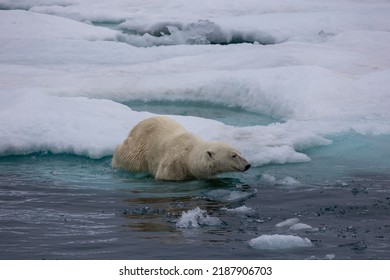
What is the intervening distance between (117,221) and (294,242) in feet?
5.03

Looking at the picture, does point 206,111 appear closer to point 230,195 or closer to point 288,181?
point 288,181

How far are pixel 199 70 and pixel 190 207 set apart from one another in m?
6.36

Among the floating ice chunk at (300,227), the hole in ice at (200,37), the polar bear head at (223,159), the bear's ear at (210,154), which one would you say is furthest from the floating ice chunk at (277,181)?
the hole in ice at (200,37)

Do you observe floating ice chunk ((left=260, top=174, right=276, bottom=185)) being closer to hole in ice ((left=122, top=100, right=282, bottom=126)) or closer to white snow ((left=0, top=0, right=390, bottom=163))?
white snow ((left=0, top=0, right=390, bottom=163))

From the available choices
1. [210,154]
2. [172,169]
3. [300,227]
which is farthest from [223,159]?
[300,227]

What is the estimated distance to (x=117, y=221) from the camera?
6516mm

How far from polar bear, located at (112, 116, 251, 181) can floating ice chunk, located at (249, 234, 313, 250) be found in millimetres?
2060

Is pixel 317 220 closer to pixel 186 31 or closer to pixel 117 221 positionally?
pixel 117 221

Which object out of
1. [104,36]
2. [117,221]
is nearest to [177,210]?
[117,221]

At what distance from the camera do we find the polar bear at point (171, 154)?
26.1 feet

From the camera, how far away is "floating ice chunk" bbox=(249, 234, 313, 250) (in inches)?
223

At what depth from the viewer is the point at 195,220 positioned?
640 cm

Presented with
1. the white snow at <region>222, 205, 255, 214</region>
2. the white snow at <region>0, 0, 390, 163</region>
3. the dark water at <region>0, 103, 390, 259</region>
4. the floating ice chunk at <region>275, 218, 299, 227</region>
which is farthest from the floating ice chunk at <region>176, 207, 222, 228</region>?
the white snow at <region>0, 0, 390, 163</region>

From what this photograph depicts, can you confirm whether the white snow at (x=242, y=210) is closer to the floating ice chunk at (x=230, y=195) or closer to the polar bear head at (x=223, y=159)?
the floating ice chunk at (x=230, y=195)
